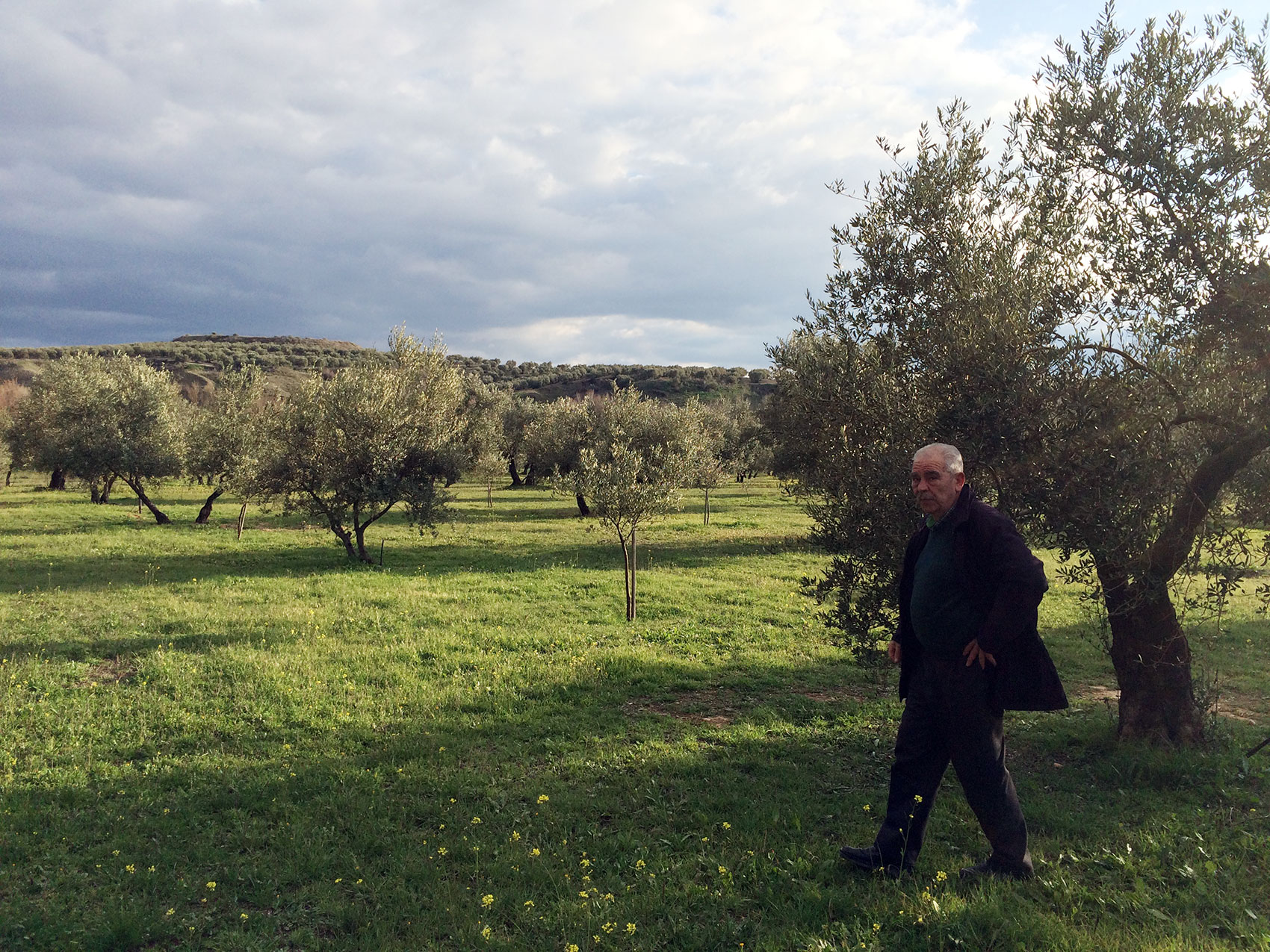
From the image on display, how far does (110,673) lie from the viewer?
11305 millimetres

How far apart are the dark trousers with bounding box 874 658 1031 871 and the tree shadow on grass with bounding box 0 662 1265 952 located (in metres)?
0.33

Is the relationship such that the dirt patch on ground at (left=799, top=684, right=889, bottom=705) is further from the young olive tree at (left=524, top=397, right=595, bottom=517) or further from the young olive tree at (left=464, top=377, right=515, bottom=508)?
the young olive tree at (left=524, top=397, right=595, bottom=517)

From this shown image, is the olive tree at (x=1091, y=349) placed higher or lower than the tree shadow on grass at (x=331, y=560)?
higher

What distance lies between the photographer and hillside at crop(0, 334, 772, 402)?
96.2 meters

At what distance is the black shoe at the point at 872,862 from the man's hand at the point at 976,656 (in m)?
1.78

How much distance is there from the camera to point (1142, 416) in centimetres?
630

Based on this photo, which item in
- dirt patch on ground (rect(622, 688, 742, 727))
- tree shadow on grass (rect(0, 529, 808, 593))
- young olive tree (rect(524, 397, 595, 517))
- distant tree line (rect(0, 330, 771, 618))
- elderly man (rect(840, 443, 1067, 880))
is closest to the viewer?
elderly man (rect(840, 443, 1067, 880))

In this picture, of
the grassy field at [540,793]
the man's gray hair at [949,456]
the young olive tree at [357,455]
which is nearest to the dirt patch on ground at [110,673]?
the grassy field at [540,793]

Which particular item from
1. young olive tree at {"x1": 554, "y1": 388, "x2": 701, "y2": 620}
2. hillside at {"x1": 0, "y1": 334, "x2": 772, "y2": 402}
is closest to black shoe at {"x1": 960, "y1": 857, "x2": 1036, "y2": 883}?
young olive tree at {"x1": 554, "y1": 388, "x2": 701, "y2": 620}

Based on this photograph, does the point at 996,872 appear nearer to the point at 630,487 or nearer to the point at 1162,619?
the point at 1162,619

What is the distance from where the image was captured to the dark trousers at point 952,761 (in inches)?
197

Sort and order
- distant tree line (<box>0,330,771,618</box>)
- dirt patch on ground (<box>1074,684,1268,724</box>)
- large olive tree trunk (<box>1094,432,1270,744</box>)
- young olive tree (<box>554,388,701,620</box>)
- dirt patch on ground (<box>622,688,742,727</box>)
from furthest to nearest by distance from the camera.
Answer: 1. distant tree line (<box>0,330,771,618</box>)
2. young olive tree (<box>554,388,701,620</box>)
3. dirt patch on ground (<box>622,688,742,727</box>)
4. dirt patch on ground (<box>1074,684,1268,724</box>)
5. large olive tree trunk (<box>1094,432,1270,744</box>)

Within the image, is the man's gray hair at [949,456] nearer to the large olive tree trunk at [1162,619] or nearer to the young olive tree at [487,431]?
the large olive tree trunk at [1162,619]

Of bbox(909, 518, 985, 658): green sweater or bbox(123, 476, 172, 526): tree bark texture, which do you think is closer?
bbox(909, 518, 985, 658): green sweater
